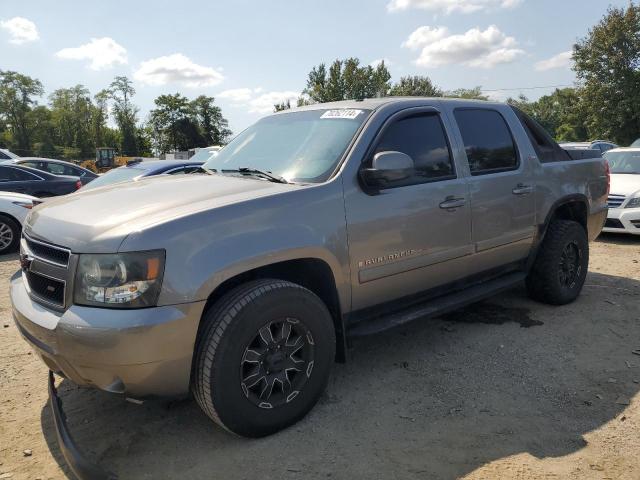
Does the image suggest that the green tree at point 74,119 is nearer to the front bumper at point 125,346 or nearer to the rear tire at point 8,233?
the rear tire at point 8,233

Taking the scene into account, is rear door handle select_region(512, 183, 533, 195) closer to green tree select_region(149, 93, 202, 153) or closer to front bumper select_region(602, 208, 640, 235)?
front bumper select_region(602, 208, 640, 235)

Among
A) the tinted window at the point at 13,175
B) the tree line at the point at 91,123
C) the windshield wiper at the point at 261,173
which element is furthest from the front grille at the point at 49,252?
the tree line at the point at 91,123

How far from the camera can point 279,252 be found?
Result: 9.26 feet

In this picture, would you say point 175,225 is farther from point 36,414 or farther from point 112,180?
point 112,180

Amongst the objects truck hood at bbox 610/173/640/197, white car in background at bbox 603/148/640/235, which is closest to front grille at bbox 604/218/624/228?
white car in background at bbox 603/148/640/235

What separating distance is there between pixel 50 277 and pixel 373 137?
2.08 metres

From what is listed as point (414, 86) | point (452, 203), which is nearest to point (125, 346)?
point (452, 203)

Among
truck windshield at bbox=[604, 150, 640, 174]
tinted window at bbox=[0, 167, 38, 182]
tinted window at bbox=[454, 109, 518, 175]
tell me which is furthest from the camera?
tinted window at bbox=[0, 167, 38, 182]

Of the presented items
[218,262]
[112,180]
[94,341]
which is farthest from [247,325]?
[112,180]

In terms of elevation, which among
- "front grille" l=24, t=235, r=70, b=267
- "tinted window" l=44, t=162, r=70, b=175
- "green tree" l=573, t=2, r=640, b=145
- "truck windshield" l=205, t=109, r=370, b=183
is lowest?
"front grille" l=24, t=235, r=70, b=267

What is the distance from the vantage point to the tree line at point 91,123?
250 ft

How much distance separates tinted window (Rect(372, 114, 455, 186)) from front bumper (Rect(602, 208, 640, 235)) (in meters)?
5.63

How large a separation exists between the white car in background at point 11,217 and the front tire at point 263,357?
24.4 ft

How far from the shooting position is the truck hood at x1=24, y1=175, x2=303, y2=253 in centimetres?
254
